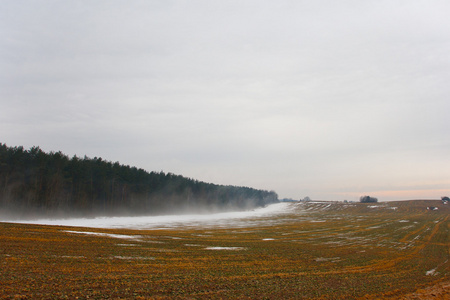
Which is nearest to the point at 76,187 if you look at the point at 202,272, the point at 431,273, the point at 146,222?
the point at 146,222

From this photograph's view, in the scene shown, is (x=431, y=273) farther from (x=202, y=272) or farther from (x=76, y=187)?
(x=76, y=187)

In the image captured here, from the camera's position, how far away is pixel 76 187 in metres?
76.3

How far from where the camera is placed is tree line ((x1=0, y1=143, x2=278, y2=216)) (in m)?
62.6

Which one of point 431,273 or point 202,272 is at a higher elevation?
point 202,272

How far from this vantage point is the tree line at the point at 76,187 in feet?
205

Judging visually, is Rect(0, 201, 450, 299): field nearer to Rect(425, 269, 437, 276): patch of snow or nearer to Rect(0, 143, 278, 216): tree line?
Rect(425, 269, 437, 276): patch of snow

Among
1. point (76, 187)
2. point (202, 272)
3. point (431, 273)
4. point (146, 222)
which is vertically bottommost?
point (146, 222)

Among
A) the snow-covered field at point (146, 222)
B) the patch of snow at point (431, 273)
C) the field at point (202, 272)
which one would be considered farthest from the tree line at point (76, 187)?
the patch of snow at point (431, 273)

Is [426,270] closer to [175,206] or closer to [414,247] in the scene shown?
[414,247]

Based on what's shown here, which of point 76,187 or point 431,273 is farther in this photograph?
point 76,187

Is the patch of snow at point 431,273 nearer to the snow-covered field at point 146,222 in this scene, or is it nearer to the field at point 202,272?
the field at point 202,272

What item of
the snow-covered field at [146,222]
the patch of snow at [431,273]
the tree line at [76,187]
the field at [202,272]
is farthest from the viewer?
the tree line at [76,187]

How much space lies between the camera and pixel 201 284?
14.6 meters

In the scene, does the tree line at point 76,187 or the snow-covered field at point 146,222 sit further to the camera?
the tree line at point 76,187
